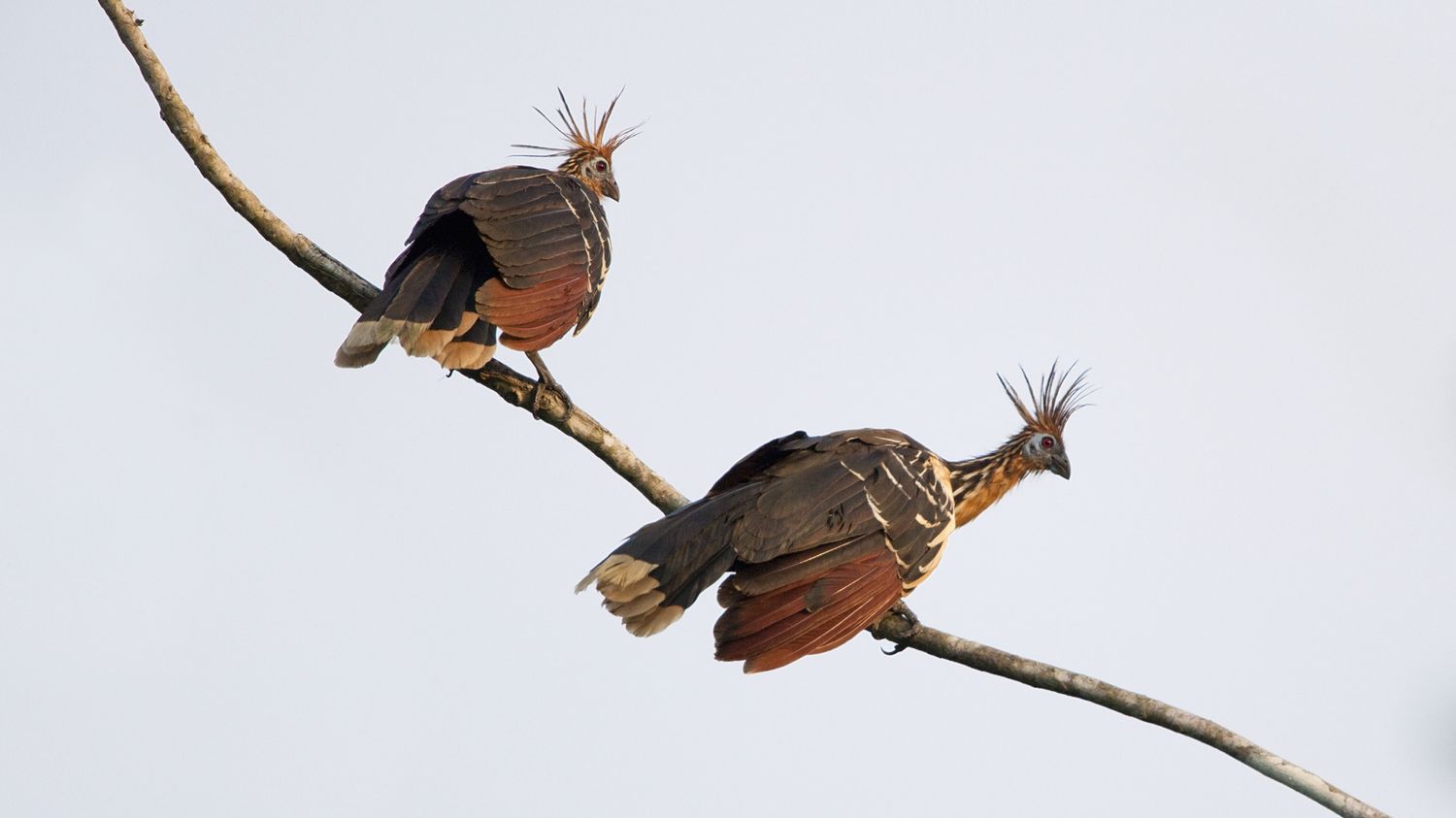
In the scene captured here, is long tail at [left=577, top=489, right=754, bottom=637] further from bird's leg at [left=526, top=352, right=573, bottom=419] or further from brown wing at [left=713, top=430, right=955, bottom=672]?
bird's leg at [left=526, top=352, right=573, bottom=419]

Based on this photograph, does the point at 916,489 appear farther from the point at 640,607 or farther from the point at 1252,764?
the point at 1252,764

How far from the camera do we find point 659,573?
428cm

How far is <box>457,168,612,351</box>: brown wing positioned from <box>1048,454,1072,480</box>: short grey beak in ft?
6.26

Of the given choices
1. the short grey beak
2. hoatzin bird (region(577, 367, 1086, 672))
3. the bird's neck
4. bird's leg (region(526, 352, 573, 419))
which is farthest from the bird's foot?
the short grey beak

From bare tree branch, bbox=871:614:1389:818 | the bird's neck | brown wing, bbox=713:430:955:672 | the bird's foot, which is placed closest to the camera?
bare tree branch, bbox=871:614:1389:818

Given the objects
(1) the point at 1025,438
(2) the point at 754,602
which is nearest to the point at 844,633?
(2) the point at 754,602

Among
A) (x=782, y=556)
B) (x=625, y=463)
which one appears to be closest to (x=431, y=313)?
(x=625, y=463)

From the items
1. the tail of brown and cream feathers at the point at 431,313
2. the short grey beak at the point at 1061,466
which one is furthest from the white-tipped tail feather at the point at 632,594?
the short grey beak at the point at 1061,466

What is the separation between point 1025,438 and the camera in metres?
5.66

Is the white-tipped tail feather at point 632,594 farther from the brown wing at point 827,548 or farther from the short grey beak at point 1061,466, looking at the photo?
the short grey beak at point 1061,466

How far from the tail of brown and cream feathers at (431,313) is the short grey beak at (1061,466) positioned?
7.52 ft

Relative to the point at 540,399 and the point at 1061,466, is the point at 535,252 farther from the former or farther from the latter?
the point at 1061,466

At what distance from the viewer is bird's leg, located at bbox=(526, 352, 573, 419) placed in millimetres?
4800

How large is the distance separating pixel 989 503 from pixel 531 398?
1858 millimetres
